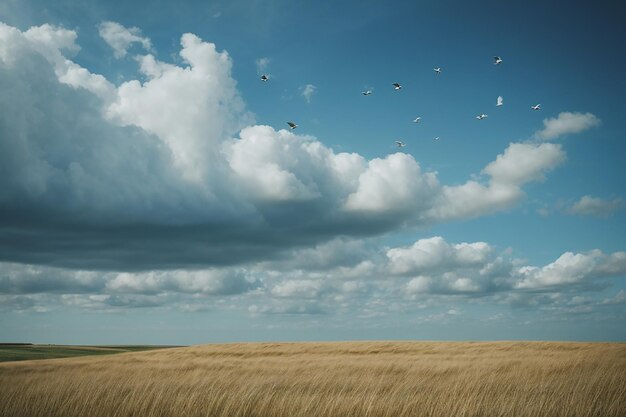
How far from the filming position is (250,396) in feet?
40.9

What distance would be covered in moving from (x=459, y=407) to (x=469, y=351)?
107ft

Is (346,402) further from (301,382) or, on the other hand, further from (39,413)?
(39,413)

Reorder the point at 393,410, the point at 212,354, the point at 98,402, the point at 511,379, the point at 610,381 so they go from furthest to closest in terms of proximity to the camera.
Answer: the point at 212,354, the point at 511,379, the point at 610,381, the point at 98,402, the point at 393,410

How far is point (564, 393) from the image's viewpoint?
13.7 m

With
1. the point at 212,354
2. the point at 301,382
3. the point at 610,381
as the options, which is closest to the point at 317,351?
the point at 212,354

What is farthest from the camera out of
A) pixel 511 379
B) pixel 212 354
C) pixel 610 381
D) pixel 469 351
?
pixel 212 354

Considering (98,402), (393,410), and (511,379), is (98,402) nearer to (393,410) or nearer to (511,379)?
(393,410)

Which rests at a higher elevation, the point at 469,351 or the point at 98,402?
the point at 98,402

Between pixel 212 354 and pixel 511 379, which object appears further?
pixel 212 354

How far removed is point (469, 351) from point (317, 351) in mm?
15808

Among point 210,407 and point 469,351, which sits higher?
point 210,407

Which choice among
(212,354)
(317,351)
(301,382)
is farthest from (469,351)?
(301,382)

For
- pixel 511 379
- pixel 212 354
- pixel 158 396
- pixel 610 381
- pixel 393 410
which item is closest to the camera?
pixel 393 410

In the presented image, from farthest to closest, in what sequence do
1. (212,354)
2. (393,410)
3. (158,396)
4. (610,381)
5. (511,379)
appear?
(212,354) → (511,379) → (610,381) → (158,396) → (393,410)
